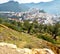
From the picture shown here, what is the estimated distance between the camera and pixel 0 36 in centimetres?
2000

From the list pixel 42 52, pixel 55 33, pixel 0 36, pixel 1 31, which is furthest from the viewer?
pixel 55 33

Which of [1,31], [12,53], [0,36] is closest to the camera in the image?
[12,53]

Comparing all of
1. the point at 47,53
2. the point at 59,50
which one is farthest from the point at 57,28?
the point at 47,53

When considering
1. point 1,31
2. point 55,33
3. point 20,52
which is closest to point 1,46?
point 20,52

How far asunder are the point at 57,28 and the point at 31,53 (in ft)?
196

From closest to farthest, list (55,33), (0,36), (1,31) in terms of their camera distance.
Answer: (0,36)
(1,31)
(55,33)

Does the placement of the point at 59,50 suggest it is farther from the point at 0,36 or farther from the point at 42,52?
the point at 42,52

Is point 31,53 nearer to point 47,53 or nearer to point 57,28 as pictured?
point 47,53

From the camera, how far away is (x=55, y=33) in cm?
6938

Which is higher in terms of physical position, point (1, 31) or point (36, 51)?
point (36, 51)

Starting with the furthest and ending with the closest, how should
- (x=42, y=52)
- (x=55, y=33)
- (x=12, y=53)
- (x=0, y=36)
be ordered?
1. (x=55, y=33)
2. (x=0, y=36)
3. (x=42, y=52)
4. (x=12, y=53)

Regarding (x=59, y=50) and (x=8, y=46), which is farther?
(x=59, y=50)

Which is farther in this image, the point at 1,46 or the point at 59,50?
the point at 59,50

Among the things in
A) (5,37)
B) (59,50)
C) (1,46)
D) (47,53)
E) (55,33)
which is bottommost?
(55,33)
